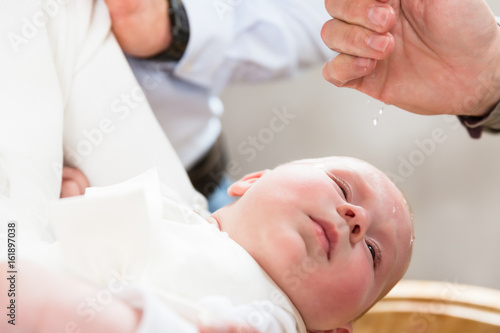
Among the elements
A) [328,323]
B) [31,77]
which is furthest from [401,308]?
[31,77]

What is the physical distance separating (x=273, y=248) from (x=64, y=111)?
16.1 inches

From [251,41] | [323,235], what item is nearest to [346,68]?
[323,235]

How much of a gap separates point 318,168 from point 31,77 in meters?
0.44

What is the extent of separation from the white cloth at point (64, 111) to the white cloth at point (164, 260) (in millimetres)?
164

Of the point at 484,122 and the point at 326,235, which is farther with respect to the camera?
the point at 484,122

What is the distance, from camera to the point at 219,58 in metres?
1.16

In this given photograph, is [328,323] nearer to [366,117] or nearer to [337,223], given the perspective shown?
[337,223]

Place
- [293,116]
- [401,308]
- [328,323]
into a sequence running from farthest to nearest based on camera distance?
[293,116] → [401,308] → [328,323]

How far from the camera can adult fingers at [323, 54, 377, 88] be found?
2.69 ft

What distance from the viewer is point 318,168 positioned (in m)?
0.79

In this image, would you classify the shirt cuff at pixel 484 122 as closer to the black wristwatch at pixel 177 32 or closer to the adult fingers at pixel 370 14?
the adult fingers at pixel 370 14

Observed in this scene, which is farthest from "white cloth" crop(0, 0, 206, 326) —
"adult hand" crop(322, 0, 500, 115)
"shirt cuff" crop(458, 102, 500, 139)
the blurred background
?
the blurred background

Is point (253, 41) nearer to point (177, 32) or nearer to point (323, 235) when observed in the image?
point (177, 32)

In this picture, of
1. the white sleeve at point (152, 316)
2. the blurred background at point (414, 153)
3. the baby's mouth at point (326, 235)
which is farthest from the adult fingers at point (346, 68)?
the blurred background at point (414, 153)
